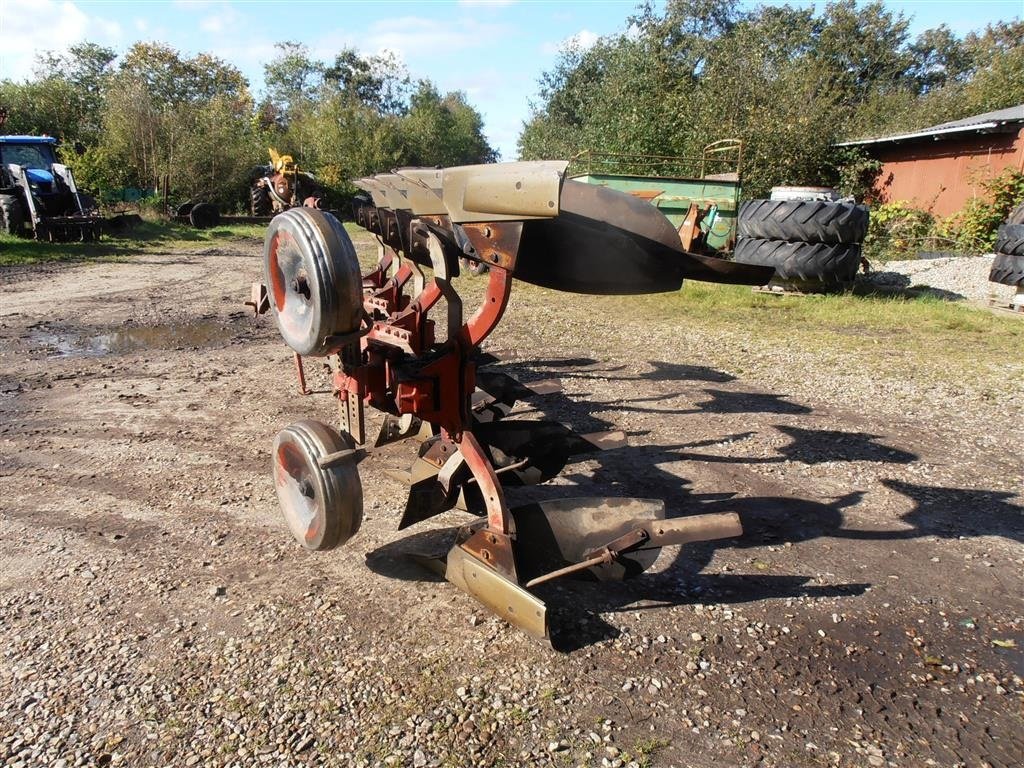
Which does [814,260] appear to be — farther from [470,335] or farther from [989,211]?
[470,335]

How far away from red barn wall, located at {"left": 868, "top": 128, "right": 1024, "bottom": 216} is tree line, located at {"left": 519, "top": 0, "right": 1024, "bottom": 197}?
657 millimetres

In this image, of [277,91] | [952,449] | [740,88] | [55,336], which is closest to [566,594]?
[952,449]

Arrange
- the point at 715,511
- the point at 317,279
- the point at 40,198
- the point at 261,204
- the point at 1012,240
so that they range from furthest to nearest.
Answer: the point at 261,204 < the point at 40,198 < the point at 1012,240 < the point at 715,511 < the point at 317,279

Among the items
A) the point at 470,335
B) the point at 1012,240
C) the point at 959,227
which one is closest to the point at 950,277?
the point at 1012,240

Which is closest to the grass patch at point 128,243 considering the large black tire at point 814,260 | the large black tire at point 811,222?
the large black tire at point 811,222

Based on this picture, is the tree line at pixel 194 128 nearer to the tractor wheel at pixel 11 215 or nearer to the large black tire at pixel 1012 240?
the tractor wheel at pixel 11 215

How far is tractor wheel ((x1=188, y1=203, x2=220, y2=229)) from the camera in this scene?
73.4ft

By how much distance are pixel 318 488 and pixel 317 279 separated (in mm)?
911

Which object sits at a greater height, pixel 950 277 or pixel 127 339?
pixel 950 277

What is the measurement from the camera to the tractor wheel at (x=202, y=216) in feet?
73.4

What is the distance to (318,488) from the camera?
10.2 feet

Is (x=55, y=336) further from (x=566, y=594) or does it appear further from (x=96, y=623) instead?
(x=566, y=594)

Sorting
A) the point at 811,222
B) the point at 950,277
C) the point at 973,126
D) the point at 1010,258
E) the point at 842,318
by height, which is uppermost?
the point at 973,126

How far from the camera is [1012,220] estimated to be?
1073 centimetres
